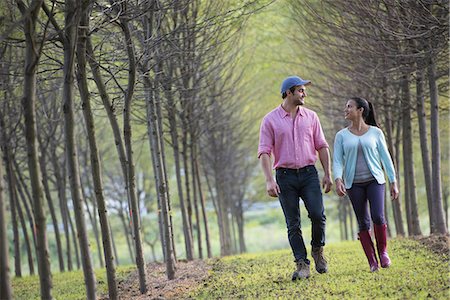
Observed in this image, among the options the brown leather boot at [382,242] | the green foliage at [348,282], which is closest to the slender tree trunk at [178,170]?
the green foliage at [348,282]

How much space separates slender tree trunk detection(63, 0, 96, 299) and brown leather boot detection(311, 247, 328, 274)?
272 cm

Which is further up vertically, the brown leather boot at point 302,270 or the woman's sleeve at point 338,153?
the woman's sleeve at point 338,153

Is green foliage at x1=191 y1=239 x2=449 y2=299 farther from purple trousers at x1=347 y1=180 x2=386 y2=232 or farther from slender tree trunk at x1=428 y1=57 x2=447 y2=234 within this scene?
slender tree trunk at x1=428 y1=57 x2=447 y2=234

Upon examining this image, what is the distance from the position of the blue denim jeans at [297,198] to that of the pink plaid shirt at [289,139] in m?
0.10

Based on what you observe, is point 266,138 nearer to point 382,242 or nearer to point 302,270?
point 302,270

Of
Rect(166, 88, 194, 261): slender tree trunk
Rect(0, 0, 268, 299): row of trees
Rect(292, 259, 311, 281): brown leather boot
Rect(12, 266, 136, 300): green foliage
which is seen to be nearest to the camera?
Rect(0, 0, 268, 299): row of trees

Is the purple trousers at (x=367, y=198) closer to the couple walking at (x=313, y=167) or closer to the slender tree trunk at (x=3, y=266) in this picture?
the couple walking at (x=313, y=167)

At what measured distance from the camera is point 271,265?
1084 centimetres

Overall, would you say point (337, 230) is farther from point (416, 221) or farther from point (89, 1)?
point (89, 1)

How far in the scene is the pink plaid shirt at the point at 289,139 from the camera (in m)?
7.83

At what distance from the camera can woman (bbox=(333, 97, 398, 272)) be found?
26.1 feet

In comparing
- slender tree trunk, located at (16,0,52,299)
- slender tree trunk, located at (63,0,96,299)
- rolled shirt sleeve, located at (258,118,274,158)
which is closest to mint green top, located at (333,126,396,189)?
rolled shirt sleeve, located at (258,118,274,158)

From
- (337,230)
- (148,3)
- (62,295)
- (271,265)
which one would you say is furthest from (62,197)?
(337,230)

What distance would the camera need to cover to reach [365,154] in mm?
8016
